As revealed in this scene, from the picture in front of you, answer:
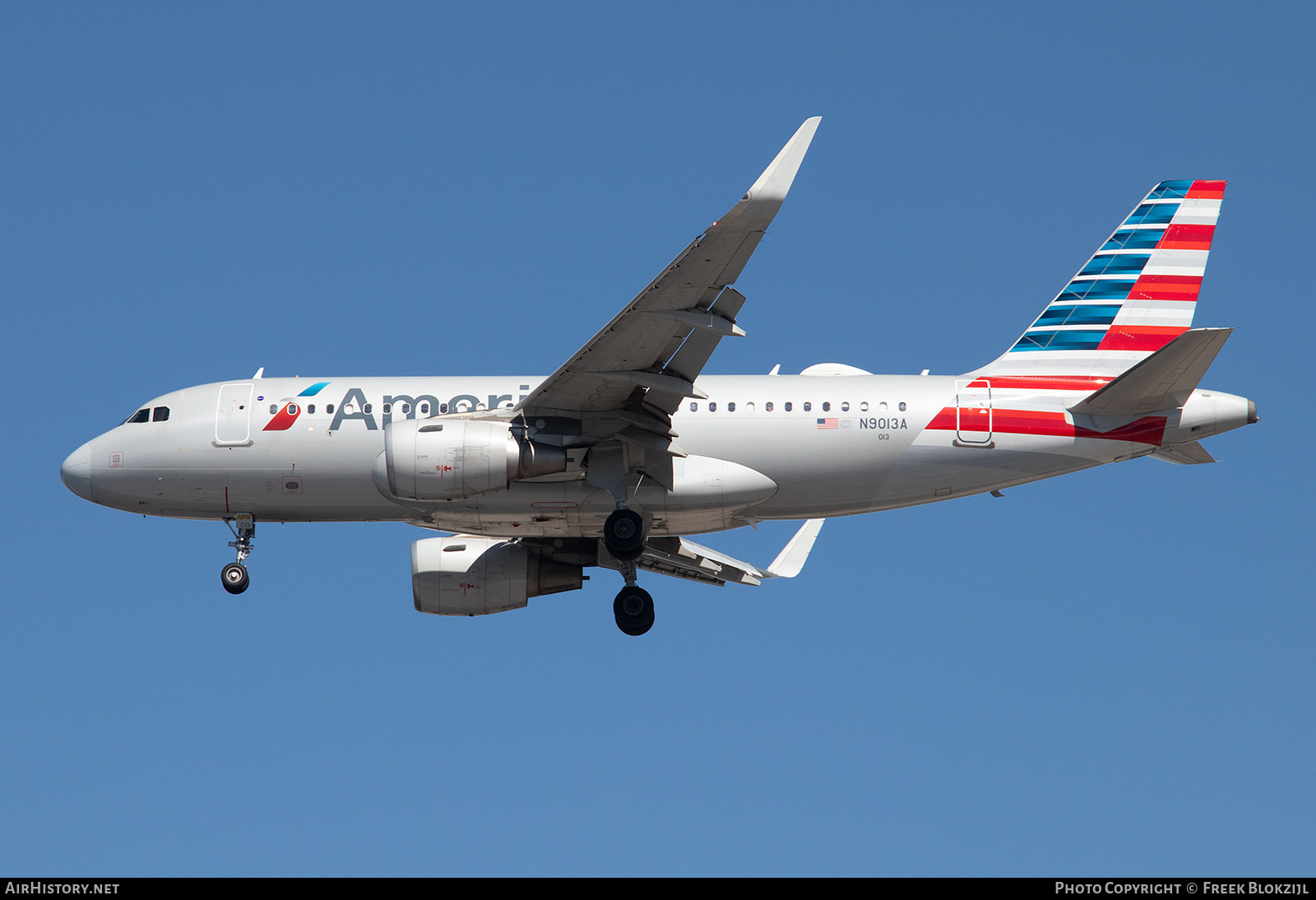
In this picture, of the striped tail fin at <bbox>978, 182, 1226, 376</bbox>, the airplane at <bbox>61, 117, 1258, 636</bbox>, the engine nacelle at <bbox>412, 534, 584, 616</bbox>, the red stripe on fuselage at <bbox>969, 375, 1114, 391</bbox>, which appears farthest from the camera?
the engine nacelle at <bbox>412, 534, 584, 616</bbox>

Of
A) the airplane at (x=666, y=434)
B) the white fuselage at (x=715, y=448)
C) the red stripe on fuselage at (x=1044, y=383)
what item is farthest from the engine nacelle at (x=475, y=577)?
the red stripe on fuselage at (x=1044, y=383)

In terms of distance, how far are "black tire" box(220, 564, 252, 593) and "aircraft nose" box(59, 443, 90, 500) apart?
343cm

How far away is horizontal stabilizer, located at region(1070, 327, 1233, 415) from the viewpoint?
82.9 feet

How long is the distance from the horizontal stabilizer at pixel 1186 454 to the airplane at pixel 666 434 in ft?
0.15

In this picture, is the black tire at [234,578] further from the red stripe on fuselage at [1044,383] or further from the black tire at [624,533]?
the red stripe on fuselage at [1044,383]

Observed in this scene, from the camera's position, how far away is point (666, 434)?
2670 cm

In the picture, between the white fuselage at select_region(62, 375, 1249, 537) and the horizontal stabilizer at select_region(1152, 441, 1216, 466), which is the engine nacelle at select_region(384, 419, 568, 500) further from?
the horizontal stabilizer at select_region(1152, 441, 1216, 466)

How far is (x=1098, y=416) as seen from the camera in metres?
27.5

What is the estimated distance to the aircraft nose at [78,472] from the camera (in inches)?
1163

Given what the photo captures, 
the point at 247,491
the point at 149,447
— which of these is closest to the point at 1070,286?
the point at 247,491

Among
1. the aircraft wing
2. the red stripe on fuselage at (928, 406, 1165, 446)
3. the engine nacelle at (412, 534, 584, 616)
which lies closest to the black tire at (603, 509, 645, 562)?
the aircraft wing

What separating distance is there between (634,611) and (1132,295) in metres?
12.6
